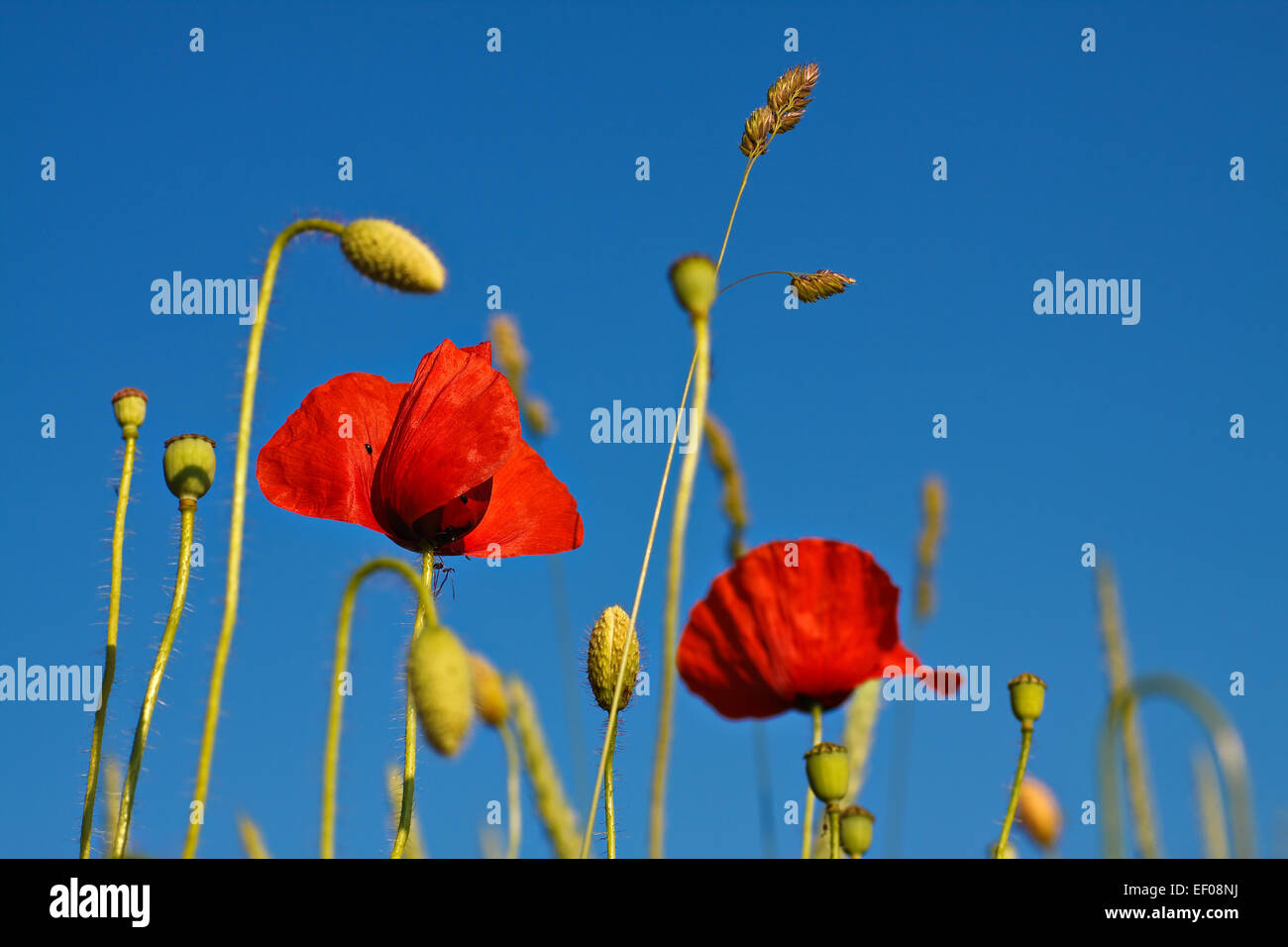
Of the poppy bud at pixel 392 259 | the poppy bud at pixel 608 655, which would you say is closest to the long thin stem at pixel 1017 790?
the poppy bud at pixel 608 655

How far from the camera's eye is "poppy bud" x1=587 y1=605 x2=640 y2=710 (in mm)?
1729

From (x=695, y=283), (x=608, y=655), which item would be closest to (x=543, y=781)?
(x=608, y=655)

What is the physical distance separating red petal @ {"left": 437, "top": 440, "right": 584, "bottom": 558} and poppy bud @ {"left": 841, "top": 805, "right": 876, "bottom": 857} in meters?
0.67

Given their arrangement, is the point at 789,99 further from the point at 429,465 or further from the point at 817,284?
the point at 429,465

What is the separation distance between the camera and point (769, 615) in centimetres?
167

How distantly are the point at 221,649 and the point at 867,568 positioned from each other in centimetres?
73

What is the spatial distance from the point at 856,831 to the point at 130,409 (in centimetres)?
103

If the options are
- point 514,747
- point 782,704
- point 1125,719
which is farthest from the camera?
point 514,747

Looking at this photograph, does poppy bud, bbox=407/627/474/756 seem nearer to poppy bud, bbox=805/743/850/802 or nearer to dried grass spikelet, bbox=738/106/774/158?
poppy bud, bbox=805/743/850/802

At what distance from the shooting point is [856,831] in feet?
4.89

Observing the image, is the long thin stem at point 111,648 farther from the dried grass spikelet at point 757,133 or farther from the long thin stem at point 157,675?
the dried grass spikelet at point 757,133
